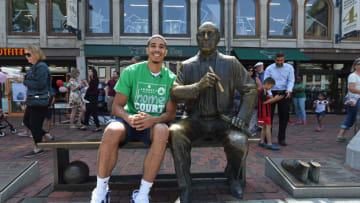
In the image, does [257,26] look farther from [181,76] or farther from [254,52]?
[181,76]

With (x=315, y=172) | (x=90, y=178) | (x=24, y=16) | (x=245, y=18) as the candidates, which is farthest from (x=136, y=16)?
(x=315, y=172)

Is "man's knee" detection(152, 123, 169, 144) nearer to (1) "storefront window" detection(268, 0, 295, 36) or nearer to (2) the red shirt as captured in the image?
(2) the red shirt

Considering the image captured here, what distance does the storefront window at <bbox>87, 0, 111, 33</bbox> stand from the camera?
10.6m

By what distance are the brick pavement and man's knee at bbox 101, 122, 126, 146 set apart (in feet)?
2.32

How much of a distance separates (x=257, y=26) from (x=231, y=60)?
375 inches

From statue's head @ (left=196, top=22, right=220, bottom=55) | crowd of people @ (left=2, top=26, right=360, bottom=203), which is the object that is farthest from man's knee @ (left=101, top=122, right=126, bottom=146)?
statue's head @ (left=196, top=22, right=220, bottom=55)

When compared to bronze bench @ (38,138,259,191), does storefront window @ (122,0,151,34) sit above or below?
above

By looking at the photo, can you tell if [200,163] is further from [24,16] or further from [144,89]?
[24,16]

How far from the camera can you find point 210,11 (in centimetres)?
1084

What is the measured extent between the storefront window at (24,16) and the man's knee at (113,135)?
10595mm

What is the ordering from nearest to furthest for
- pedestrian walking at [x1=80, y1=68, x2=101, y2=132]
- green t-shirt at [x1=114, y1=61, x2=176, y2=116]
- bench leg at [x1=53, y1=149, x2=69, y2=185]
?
green t-shirt at [x1=114, y1=61, x2=176, y2=116]
bench leg at [x1=53, y1=149, x2=69, y2=185]
pedestrian walking at [x1=80, y1=68, x2=101, y2=132]

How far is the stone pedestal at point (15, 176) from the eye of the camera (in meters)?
2.33

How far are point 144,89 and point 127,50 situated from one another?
8.37m

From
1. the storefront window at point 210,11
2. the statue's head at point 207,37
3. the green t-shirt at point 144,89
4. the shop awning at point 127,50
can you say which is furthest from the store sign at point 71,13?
the statue's head at point 207,37
